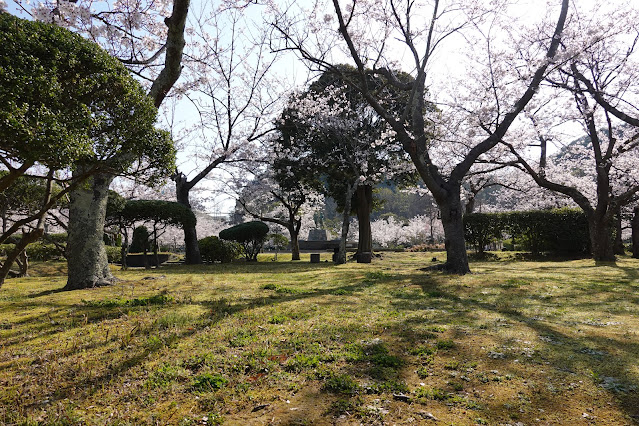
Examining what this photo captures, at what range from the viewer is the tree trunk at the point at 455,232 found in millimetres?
9078

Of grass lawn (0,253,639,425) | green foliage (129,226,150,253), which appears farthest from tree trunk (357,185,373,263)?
grass lawn (0,253,639,425)

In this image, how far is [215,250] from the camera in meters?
17.2

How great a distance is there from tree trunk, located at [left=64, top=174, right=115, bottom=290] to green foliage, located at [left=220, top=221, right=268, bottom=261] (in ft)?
36.5

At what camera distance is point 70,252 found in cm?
700

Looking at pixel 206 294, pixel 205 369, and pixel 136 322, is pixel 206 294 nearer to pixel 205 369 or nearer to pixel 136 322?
pixel 136 322

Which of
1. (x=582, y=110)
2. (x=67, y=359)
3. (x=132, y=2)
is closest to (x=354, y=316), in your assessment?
(x=67, y=359)

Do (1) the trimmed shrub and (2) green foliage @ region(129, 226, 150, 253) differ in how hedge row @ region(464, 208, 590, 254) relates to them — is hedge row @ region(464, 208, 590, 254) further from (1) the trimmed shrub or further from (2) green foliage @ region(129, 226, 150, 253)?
(1) the trimmed shrub

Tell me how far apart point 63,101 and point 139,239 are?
61.9 feet

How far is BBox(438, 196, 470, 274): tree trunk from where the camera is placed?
908 cm

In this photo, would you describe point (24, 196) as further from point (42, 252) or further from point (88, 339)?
point (88, 339)

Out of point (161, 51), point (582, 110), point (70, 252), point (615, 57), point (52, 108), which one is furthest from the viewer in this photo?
point (582, 110)

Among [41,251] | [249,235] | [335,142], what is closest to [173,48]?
[335,142]

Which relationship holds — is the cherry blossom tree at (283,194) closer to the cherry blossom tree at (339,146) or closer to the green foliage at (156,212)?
the cherry blossom tree at (339,146)

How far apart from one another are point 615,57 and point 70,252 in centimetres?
1843
